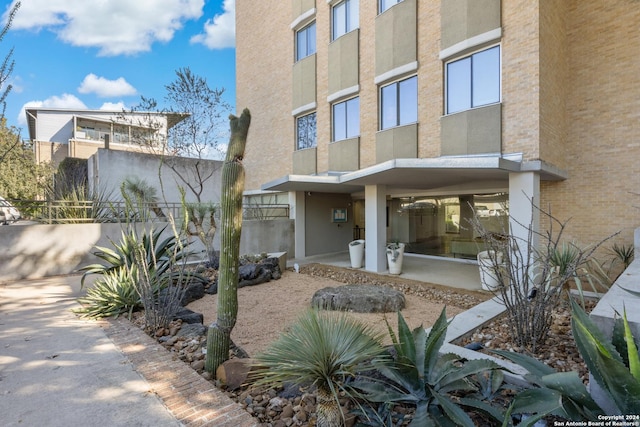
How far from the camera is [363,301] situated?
6508 mm

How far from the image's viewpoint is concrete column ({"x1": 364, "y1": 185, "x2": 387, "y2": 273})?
420 inches

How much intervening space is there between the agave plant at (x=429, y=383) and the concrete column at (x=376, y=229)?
756 centimetres

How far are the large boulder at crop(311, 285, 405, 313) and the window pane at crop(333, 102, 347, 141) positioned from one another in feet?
25.5

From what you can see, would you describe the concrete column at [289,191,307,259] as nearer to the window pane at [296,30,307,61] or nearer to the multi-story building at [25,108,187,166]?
the window pane at [296,30,307,61]

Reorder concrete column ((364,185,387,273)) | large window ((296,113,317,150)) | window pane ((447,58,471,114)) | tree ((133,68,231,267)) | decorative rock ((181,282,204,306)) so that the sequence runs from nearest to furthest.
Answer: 1. decorative rock ((181,282,204,306))
2. window pane ((447,58,471,114))
3. concrete column ((364,185,387,273))
4. large window ((296,113,317,150))
5. tree ((133,68,231,267))

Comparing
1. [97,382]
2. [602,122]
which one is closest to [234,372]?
[97,382]

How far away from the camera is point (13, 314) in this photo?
18.6 feet

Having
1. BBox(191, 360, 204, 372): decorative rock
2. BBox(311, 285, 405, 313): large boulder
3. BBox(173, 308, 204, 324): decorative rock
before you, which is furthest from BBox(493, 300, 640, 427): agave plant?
BBox(173, 308, 204, 324): decorative rock

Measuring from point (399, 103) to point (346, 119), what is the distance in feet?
8.30

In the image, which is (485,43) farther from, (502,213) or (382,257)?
(382,257)

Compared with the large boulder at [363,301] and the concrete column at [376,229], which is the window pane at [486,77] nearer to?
the concrete column at [376,229]

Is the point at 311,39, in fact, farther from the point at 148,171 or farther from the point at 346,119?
the point at 148,171

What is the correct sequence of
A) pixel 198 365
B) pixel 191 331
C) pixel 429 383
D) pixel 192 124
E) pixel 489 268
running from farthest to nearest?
pixel 192 124 < pixel 191 331 < pixel 489 268 < pixel 198 365 < pixel 429 383

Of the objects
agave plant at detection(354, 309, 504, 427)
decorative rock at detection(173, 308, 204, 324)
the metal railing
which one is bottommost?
decorative rock at detection(173, 308, 204, 324)
